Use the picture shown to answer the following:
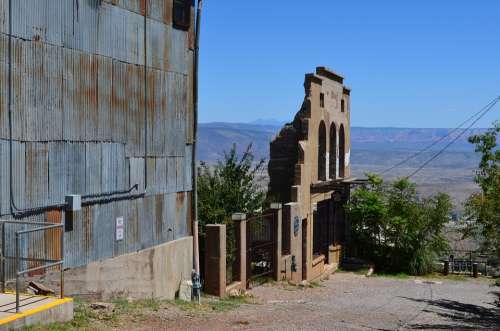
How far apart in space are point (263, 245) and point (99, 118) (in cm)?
1077

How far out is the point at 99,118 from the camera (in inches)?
612

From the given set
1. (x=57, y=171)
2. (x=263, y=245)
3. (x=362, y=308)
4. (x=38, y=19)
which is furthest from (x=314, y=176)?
(x=38, y=19)

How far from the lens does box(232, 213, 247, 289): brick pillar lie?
2194 cm

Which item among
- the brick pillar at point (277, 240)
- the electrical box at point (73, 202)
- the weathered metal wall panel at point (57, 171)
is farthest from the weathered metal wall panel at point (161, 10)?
the brick pillar at point (277, 240)

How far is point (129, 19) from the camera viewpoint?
16500 mm

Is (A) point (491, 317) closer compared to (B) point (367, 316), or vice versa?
(B) point (367, 316)

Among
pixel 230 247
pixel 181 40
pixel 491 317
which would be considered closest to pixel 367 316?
pixel 491 317

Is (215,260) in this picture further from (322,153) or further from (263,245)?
(322,153)

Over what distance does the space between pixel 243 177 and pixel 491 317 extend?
37.8 feet

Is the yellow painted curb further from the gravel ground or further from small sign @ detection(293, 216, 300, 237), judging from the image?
small sign @ detection(293, 216, 300, 237)

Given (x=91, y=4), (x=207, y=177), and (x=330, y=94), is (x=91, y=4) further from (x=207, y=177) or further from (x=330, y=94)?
(x=330, y=94)

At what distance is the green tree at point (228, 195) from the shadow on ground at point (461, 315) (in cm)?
729

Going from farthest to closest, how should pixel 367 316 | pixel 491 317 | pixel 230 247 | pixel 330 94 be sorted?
1. pixel 330 94
2. pixel 230 247
3. pixel 491 317
4. pixel 367 316

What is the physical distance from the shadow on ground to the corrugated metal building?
7.78m
